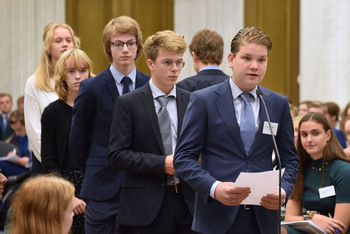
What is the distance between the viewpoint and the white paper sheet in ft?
10.4

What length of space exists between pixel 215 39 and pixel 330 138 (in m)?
1.19

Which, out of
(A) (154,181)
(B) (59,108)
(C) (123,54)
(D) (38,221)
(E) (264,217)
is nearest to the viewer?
(D) (38,221)

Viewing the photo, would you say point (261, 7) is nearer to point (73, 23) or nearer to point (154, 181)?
point (73, 23)

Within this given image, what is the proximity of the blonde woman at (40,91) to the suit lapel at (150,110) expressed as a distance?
4.75ft

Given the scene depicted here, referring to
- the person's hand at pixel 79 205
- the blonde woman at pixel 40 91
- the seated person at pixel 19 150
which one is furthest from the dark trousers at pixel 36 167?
the seated person at pixel 19 150

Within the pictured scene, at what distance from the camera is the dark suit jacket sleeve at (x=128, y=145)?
3.90m

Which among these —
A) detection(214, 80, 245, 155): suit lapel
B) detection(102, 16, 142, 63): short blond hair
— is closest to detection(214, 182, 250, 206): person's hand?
detection(214, 80, 245, 155): suit lapel

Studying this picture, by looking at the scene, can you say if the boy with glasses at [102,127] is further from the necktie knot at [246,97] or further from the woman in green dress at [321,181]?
the woman in green dress at [321,181]

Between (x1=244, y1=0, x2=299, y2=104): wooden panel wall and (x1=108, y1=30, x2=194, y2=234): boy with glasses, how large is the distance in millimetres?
6088

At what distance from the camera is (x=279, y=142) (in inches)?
141

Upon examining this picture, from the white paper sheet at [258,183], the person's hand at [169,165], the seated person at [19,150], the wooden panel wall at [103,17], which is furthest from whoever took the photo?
the wooden panel wall at [103,17]

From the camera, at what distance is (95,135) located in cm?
448

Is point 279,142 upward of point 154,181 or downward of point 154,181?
upward

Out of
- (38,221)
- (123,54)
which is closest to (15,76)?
(123,54)
